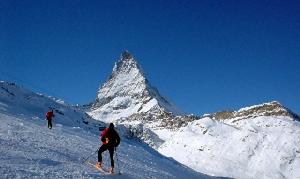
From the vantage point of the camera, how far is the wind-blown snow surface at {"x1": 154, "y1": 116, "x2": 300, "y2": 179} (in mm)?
95438

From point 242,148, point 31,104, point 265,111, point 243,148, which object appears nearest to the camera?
point 31,104

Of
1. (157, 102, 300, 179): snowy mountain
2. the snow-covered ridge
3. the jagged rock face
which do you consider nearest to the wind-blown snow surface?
(157, 102, 300, 179): snowy mountain

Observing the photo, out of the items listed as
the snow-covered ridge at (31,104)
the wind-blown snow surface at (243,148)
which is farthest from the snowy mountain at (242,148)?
the snow-covered ridge at (31,104)

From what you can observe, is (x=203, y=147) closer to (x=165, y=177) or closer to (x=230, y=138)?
(x=230, y=138)

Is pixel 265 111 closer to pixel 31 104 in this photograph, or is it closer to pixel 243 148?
pixel 243 148

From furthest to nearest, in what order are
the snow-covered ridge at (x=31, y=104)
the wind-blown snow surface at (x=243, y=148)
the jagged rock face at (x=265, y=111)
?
the jagged rock face at (x=265, y=111) < the wind-blown snow surface at (x=243, y=148) < the snow-covered ridge at (x=31, y=104)

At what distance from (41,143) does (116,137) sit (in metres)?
7.13

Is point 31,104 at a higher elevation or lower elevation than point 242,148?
lower

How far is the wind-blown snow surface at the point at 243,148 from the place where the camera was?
9544 cm

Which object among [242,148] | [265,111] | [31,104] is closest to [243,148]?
[242,148]

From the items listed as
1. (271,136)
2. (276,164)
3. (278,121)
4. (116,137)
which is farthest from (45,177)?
(278,121)

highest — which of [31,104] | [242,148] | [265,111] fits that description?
[265,111]

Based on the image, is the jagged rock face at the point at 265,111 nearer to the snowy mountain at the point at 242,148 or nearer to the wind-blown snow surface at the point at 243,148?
the snowy mountain at the point at 242,148

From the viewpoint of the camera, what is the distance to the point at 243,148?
104938mm
